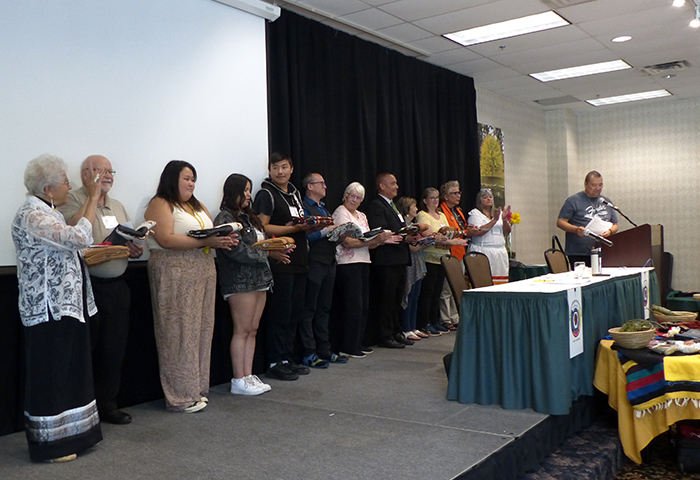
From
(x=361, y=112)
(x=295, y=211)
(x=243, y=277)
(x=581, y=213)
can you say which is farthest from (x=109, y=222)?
(x=581, y=213)

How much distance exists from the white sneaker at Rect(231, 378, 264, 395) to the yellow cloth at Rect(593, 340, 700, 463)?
1944mm

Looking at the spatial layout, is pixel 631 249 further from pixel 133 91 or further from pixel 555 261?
pixel 133 91

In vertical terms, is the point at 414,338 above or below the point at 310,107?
below

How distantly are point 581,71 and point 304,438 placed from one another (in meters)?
5.92

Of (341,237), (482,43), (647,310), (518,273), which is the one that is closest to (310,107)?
(341,237)

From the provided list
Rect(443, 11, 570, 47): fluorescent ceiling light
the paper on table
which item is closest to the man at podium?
the paper on table

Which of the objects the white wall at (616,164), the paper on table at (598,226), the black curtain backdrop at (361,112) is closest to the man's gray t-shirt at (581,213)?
the paper on table at (598,226)

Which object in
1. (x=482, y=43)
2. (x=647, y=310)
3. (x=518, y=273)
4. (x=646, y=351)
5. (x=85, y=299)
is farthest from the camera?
(x=518, y=273)

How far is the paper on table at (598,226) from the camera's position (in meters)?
5.52

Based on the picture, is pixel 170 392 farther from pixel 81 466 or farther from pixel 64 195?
pixel 64 195

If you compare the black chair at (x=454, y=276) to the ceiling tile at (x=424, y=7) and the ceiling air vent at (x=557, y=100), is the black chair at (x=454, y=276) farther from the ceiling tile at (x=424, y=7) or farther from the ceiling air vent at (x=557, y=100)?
the ceiling air vent at (x=557, y=100)

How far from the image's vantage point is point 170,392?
3475mm

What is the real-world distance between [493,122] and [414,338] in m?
3.61

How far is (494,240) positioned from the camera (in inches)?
250
